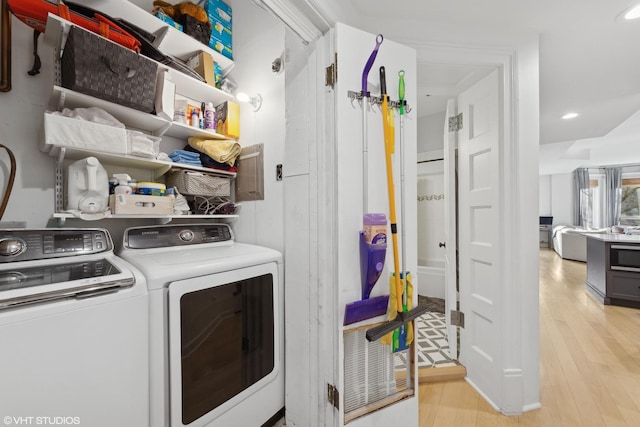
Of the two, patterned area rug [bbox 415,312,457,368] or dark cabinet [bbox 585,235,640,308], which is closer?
patterned area rug [bbox 415,312,457,368]

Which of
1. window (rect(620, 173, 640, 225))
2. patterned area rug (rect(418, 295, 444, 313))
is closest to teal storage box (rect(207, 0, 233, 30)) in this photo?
patterned area rug (rect(418, 295, 444, 313))

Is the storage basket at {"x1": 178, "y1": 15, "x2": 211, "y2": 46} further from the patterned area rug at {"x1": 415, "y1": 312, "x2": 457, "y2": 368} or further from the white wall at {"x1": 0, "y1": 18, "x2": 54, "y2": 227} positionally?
the patterned area rug at {"x1": 415, "y1": 312, "x2": 457, "y2": 368}

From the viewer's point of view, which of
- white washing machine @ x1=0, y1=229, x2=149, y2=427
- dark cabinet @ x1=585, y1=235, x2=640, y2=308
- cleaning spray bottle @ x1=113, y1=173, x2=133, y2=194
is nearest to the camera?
white washing machine @ x1=0, y1=229, x2=149, y2=427

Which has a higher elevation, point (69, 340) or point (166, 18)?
point (166, 18)

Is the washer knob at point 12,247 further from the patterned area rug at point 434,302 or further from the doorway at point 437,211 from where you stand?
the patterned area rug at point 434,302

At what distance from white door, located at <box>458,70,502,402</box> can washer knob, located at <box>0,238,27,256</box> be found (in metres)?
2.34

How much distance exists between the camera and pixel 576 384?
183cm

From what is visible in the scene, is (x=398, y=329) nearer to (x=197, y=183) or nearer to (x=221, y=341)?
(x=221, y=341)

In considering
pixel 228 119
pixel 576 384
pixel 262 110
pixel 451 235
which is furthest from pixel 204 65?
pixel 576 384

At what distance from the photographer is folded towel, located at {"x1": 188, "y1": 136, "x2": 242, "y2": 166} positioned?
1782 millimetres

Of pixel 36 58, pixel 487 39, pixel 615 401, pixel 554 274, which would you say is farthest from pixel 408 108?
pixel 554 274

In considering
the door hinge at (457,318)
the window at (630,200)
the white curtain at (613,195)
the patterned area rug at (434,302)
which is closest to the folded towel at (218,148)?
the door hinge at (457,318)

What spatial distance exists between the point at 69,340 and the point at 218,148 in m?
1.29

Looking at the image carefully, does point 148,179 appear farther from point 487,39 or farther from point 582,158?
point 582,158
